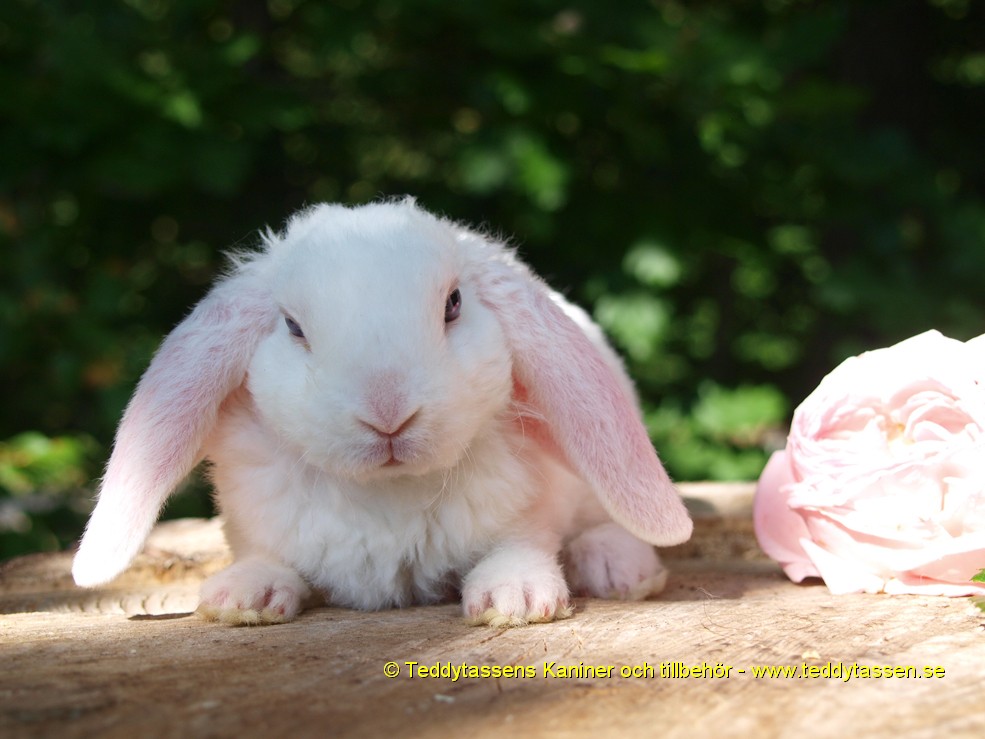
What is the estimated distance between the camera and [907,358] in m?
2.20

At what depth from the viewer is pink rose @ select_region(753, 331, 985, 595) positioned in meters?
2.04

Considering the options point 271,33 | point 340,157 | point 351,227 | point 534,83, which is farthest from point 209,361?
point 271,33

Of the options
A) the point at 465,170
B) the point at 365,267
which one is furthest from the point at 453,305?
the point at 465,170

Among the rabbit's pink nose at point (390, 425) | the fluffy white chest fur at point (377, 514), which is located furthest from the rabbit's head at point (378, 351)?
the fluffy white chest fur at point (377, 514)

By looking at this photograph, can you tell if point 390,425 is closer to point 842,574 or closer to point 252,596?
point 252,596

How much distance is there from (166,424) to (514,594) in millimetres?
785

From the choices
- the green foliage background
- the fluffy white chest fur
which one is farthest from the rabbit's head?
the green foliage background

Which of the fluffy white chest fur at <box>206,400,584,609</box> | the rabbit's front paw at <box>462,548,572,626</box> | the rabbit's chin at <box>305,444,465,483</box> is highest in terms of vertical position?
the rabbit's chin at <box>305,444,465,483</box>

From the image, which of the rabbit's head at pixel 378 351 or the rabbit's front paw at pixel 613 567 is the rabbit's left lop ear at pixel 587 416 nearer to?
the rabbit's head at pixel 378 351

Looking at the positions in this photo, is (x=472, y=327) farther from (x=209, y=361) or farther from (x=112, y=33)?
(x=112, y=33)

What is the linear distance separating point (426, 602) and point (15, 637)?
31.6 inches

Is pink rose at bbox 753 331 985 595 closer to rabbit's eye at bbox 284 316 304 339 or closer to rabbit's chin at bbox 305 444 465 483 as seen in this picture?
rabbit's chin at bbox 305 444 465 483

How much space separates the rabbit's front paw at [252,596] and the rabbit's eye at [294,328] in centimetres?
48

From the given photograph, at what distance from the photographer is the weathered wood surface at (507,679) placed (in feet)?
4.17
